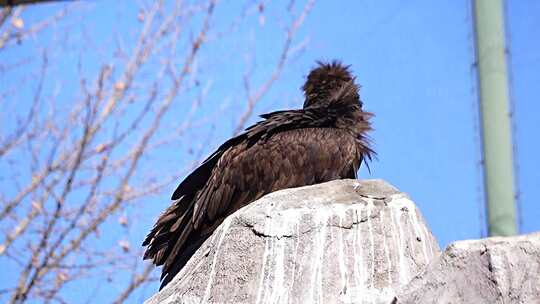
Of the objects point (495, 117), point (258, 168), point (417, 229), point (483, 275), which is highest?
point (495, 117)

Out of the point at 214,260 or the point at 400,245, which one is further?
the point at 214,260

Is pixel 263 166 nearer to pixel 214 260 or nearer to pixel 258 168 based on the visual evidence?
pixel 258 168

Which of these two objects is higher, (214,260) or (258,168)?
(258,168)

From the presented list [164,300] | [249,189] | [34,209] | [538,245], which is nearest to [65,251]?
[34,209]

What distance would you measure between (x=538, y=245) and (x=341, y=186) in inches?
70.3

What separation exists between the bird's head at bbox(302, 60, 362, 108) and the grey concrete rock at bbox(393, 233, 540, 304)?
342 centimetres

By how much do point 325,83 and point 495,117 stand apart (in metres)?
1.17

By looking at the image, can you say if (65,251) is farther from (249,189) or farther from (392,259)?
(392,259)

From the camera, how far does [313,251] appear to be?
561cm

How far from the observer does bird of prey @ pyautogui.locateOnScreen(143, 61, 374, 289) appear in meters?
6.98

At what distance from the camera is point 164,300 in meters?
5.75

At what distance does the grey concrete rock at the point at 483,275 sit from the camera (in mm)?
4266

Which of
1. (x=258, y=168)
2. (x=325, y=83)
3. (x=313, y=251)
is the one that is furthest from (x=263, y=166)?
(x=313, y=251)

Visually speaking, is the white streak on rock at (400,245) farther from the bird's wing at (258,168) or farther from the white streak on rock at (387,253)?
the bird's wing at (258,168)
